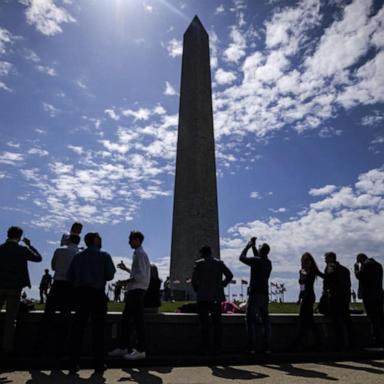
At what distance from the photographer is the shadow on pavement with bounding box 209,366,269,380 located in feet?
16.5

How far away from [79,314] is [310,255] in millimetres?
4254

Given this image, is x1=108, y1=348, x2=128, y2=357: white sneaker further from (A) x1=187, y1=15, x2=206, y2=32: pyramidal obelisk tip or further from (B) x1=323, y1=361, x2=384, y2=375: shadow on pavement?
(A) x1=187, y1=15, x2=206, y2=32: pyramidal obelisk tip

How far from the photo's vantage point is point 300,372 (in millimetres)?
5480

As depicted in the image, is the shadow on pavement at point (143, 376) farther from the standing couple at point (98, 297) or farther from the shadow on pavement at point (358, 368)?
the shadow on pavement at point (358, 368)

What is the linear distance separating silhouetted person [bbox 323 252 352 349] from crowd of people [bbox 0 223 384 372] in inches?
0.7

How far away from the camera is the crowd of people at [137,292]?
5.26 m

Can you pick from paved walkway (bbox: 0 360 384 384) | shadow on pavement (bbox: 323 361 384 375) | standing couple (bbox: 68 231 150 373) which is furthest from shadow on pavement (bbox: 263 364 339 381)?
standing couple (bbox: 68 231 150 373)

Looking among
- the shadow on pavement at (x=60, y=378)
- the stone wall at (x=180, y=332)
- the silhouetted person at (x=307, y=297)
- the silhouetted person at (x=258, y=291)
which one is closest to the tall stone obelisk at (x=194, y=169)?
the stone wall at (x=180, y=332)

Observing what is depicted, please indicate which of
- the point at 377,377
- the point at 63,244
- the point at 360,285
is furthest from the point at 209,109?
the point at 377,377

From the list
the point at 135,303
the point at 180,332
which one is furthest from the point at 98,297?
the point at 180,332

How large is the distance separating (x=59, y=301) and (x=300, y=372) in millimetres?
3316

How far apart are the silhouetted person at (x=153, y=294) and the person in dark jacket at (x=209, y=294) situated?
696 mm

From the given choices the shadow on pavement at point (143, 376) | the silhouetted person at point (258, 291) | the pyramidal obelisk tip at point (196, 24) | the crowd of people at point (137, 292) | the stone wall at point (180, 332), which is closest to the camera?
A: the shadow on pavement at point (143, 376)

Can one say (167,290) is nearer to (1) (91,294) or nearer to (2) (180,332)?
(2) (180,332)
